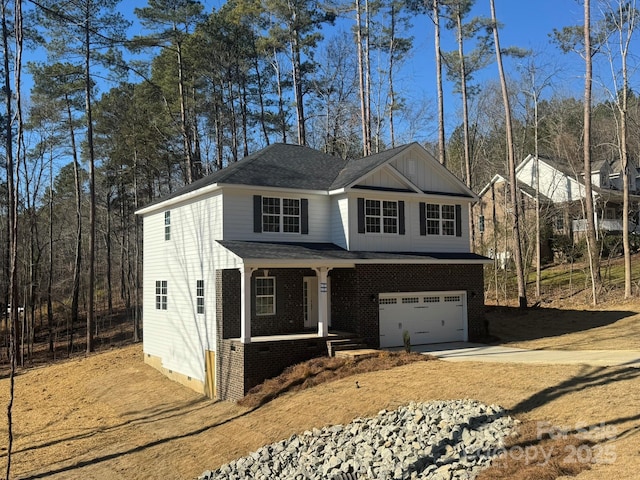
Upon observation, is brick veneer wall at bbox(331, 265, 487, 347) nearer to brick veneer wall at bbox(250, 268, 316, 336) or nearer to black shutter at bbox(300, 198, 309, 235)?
brick veneer wall at bbox(250, 268, 316, 336)

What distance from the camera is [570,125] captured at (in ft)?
139

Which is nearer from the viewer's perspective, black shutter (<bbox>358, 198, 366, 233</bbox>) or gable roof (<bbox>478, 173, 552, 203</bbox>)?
black shutter (<bbox>358, 198, 366, 233</bbox>)

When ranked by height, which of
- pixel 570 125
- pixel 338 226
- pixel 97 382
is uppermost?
pixel 570 125

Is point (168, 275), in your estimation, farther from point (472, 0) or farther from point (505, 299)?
point (472, 0)

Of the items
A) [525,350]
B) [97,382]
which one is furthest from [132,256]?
[525,350]

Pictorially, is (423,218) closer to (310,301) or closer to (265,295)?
(310,301)

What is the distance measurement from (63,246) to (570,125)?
144ft

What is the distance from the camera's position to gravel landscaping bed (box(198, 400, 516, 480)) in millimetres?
8398

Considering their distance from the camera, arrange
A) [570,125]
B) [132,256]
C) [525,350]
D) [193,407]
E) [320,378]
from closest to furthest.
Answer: [320,378] → [193,407] → [525,350] → [570,125] → [132,256]

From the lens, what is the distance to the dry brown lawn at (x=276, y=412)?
9.13 metres

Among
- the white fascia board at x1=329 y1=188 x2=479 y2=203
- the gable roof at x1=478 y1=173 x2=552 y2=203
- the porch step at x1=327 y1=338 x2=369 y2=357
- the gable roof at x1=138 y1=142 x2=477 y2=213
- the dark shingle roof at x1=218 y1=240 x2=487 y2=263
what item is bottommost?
the porch step at x1=327 y1=338 x2=369 y2=357

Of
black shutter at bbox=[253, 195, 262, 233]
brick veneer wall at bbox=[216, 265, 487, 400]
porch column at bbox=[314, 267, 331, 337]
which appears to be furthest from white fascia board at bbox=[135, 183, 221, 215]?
porch column at bbox=[314, 267, 331, 337]

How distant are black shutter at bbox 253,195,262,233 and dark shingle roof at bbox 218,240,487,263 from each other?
56cm

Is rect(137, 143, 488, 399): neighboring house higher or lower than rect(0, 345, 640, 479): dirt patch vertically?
higher
